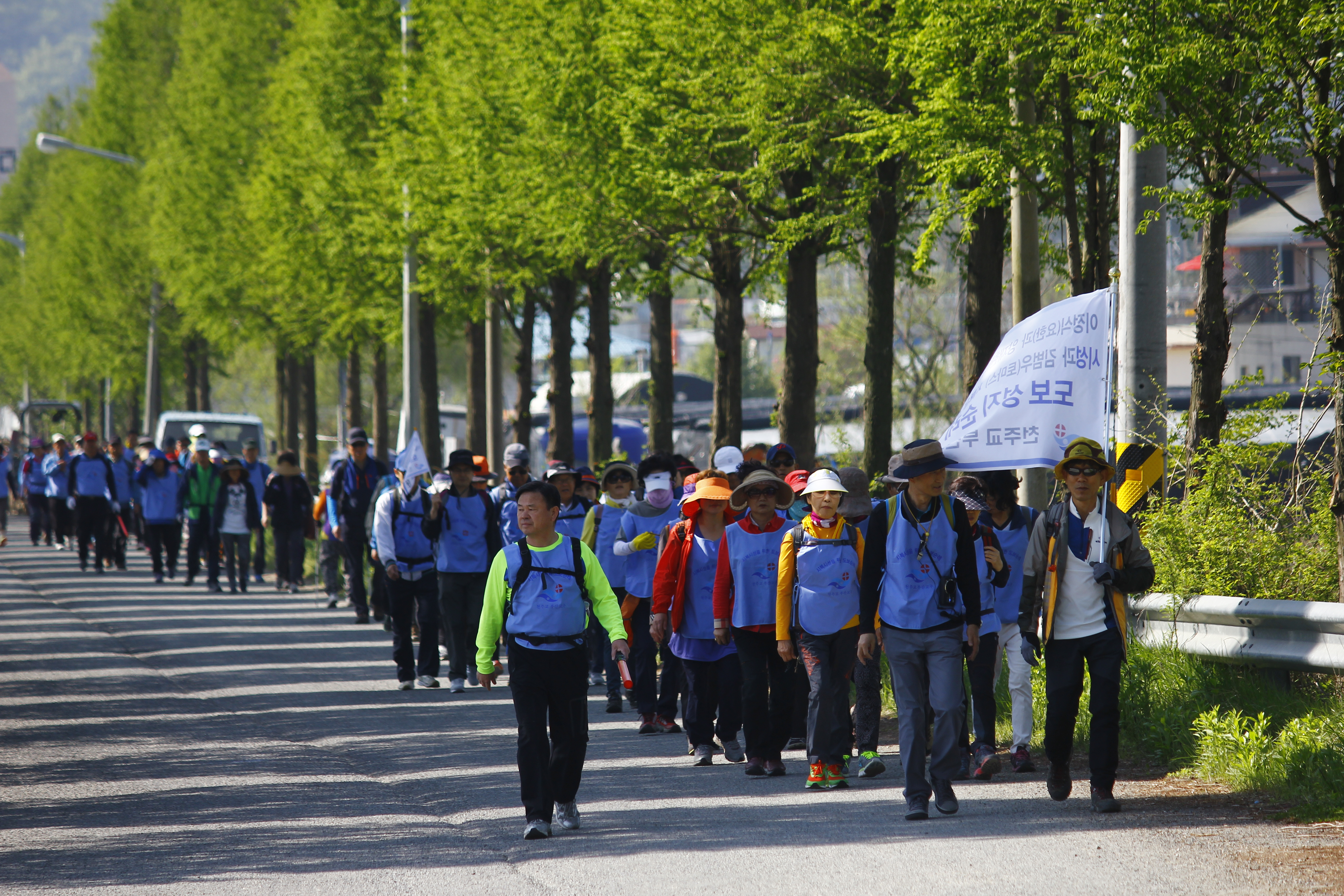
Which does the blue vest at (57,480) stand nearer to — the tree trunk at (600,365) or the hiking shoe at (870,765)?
the tree trunk at (600,365)

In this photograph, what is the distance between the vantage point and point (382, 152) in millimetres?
24234

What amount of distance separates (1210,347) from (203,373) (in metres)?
40.8

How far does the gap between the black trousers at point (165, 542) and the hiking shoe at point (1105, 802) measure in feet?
60.9

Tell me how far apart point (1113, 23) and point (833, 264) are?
989 centimetres

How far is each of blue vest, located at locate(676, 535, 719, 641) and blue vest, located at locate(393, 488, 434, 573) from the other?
409 centimetres

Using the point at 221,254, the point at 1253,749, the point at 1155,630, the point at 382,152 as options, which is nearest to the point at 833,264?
the point at 382,152

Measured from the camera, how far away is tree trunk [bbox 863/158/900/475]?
15.1 m

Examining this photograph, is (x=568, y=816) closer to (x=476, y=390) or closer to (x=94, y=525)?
(x=94, y=525)

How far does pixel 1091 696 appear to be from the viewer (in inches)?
283

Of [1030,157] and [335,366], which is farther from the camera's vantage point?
[335,366]

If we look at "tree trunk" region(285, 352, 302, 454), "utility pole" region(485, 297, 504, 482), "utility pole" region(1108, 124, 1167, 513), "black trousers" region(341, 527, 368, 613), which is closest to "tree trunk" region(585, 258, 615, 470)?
"utility pole" region(485, 297, 504, 482)

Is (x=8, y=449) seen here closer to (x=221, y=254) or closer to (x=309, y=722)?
(x=221, y=254)

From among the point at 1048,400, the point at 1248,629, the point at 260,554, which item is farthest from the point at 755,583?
the point at 260,554

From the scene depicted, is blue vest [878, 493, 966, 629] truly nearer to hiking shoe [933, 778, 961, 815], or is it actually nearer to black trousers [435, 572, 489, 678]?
hiking shoe [933, 778, 961, 815]
